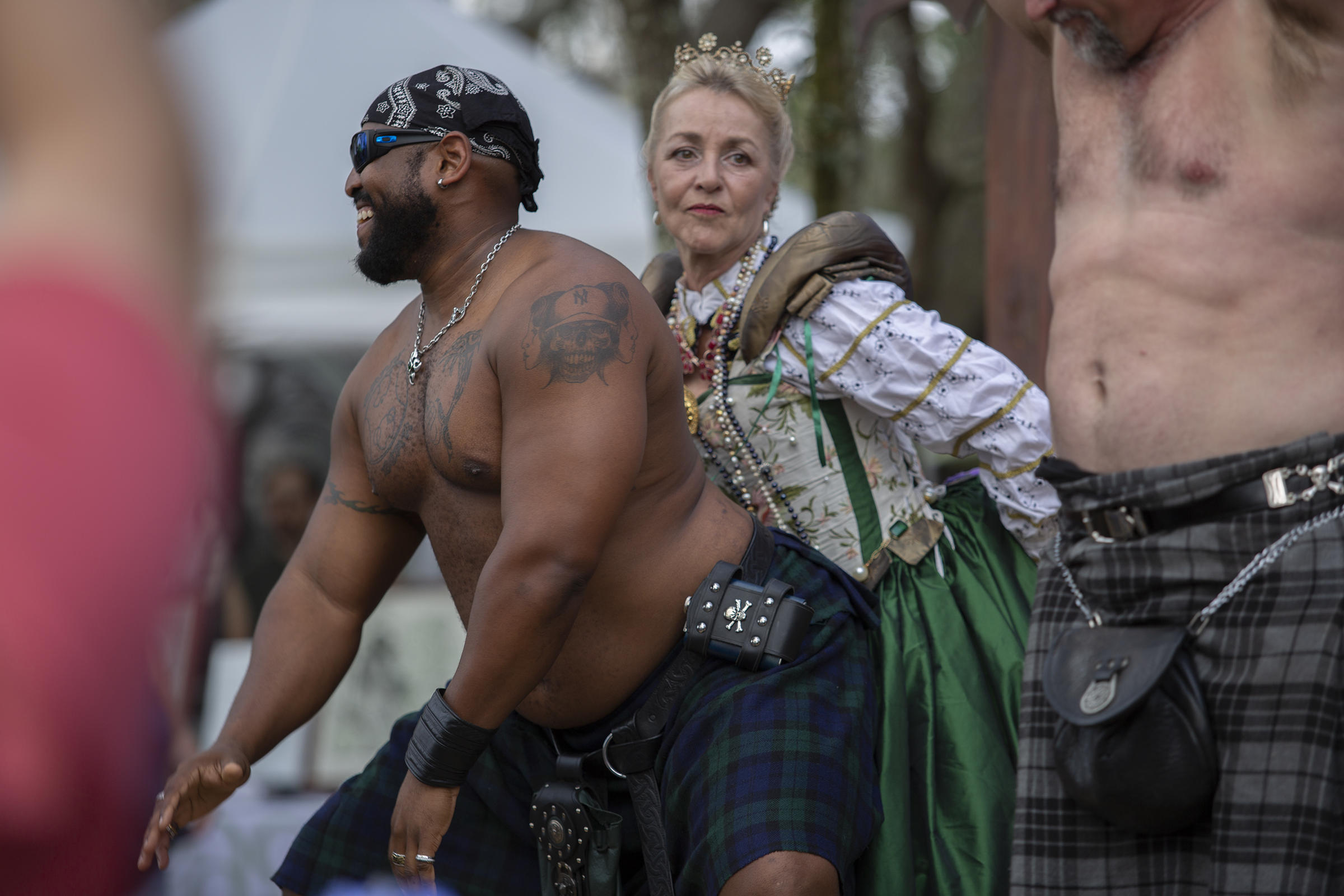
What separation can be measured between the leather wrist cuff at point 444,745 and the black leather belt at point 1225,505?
110cm

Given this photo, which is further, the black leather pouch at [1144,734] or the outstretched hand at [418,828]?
the outstretched hand at [418,828]

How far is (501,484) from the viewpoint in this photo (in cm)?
232

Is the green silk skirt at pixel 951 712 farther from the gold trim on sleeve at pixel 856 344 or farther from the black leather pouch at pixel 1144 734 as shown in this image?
the black leather pouch at pixel 1144 734

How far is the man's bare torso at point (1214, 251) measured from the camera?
1555 mm

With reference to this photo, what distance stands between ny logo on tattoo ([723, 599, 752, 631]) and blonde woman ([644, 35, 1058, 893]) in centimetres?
48

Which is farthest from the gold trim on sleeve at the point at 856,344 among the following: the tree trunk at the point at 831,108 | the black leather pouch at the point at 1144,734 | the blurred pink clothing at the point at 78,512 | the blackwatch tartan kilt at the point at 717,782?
the tree trunk at the point at 831,108

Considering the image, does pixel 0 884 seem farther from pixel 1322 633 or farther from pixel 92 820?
pixel 1322 633

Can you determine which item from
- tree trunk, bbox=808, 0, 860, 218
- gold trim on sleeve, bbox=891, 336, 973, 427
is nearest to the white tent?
tree trunk, bbox=808, 0, 860, 218

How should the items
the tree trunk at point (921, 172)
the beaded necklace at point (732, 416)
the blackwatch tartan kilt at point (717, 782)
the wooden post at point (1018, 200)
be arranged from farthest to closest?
1. the tree trunk at point (921, 172)
2. the wooden post at point (1018, 200)
3. the beaded necklace at point (732, 416)
4. the blackwatch tartan kilt at point (717, 782)

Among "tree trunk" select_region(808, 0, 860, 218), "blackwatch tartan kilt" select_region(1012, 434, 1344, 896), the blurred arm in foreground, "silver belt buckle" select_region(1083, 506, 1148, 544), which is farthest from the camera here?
"tree trunk" select_region(808, 0, 860, 218)

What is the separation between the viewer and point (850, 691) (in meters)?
2.49

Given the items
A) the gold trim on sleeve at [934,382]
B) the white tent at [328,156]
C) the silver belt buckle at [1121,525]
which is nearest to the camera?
the silver belt buckle at [1121,525]

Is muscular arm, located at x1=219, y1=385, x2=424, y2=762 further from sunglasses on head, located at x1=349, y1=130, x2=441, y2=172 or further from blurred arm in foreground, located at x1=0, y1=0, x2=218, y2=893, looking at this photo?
blurred arm in foreground, located at x1=0, y1=0, x2=218, y2=893

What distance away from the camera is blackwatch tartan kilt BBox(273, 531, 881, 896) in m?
2.25
